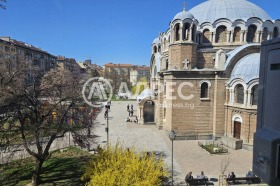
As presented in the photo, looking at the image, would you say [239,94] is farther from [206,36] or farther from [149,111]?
[149,111]

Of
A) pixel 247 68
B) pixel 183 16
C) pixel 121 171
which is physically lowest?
pixel 121 171

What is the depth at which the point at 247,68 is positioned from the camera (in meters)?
Result: 17.9

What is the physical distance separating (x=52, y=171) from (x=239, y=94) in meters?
15.4

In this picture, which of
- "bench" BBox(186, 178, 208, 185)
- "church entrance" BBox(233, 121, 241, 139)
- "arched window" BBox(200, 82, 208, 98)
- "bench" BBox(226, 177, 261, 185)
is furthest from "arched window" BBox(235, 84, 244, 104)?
"bench" BBox(186, 178, 208, 185)

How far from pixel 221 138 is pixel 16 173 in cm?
1602

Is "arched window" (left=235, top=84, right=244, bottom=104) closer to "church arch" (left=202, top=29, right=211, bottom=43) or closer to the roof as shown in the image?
"church arch" (left=202, top=29, right=211, bottom=43)

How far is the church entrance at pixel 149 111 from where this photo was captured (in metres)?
27.8

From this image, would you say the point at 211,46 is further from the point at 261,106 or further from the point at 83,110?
the point at 261,106

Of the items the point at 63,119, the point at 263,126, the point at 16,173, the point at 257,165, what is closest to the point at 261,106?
the point at 263,126

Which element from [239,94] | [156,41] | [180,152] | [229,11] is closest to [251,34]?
[229,11]

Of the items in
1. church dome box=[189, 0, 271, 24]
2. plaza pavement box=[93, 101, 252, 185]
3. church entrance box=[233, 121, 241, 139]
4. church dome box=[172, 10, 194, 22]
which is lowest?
plaza pavement box=[93, 101, 252, 185]

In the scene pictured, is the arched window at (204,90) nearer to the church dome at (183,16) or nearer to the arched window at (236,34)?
the arched window at (236,34)

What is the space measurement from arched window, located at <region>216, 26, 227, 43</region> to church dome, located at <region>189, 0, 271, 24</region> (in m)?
1.07

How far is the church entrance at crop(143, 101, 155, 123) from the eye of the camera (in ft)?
91.0
